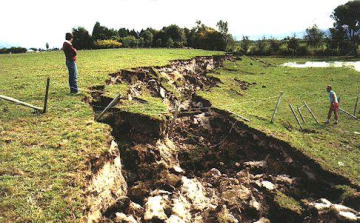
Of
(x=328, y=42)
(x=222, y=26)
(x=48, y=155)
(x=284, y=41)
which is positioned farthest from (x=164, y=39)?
(x=48, y=155)

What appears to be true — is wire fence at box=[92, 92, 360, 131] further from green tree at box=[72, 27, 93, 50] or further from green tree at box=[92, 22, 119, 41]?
green tree at box=[92, 22, 119, 41]

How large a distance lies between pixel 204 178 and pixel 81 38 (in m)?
82.1

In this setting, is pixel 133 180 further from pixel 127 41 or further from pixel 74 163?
pixel 127 41

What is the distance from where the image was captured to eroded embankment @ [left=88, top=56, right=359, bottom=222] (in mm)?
9383

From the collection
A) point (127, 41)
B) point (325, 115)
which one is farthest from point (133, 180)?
point (127, 41)

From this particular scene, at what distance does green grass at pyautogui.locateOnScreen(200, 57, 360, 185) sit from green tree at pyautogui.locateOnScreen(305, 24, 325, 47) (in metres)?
36.3

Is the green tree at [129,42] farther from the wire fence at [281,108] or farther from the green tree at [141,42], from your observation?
the wire fence at [281,108]

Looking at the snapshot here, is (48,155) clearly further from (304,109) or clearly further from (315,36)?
(315,36)

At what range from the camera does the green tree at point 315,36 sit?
71.1 m

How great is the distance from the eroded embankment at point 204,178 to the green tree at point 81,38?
245ft

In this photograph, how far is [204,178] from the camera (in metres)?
12.4

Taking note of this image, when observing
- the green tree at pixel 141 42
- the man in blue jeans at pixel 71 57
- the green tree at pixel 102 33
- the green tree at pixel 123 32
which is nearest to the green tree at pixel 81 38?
the green tree at pixel 102 33

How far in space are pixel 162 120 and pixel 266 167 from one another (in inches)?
229

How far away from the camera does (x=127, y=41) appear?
270 ft
